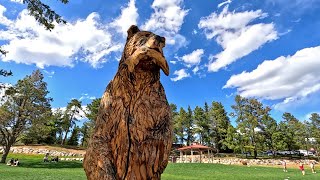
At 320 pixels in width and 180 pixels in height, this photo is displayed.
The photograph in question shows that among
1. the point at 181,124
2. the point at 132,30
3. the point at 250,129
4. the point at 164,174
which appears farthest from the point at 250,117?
the point at 132,30

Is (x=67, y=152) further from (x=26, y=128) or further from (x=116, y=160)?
(x=116, y=160)

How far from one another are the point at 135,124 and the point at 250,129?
56177 millimetres

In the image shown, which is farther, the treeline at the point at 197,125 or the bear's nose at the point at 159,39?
the treeline at the point at 197,125

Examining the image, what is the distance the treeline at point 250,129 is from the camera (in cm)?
5462

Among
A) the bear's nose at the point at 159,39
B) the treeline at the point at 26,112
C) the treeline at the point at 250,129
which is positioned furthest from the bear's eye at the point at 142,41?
the treeline at the point at 250,129

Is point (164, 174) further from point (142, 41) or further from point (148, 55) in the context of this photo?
point (148, 55)

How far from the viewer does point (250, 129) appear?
55156 mm

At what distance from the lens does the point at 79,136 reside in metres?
67.6

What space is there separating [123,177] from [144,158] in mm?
225

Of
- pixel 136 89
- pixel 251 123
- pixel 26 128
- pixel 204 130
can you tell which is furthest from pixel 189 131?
pixel 136 89

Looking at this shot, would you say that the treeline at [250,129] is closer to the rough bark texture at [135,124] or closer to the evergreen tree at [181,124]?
the evergreen tree at [181,124]

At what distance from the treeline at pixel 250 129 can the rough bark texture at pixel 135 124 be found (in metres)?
50.6

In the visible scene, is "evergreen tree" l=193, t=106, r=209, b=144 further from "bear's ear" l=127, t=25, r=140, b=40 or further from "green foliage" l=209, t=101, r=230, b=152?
"bear's ear" l=127, t=25, r=140, b=40

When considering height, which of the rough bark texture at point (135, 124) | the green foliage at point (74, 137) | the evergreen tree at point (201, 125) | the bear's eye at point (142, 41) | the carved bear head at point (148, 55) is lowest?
the rough bark texture at point (135, 124)
